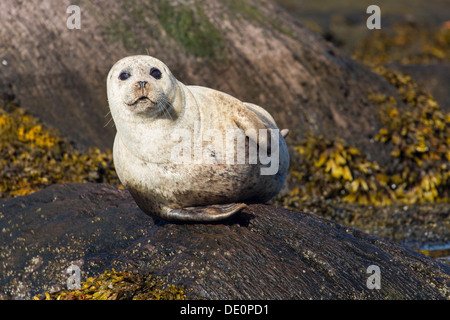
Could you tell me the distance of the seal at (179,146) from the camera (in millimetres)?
5129

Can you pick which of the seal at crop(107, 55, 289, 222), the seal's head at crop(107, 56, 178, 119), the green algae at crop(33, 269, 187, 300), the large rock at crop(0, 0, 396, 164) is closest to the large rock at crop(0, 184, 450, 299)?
the green algae at crop(33, 269, 187, 300)

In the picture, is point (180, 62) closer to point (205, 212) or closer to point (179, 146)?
point (179, 146)

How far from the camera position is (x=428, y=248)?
24.6 feet

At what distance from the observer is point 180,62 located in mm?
10172

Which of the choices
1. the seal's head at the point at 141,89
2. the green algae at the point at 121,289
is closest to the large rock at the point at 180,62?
the seal's head at the point at 141,89

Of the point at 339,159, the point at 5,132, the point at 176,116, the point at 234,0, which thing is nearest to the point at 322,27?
the point at 234,0

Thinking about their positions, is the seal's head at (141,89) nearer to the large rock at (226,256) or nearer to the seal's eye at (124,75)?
the seal's eye at (124,75)

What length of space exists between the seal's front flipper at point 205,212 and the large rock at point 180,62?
4471mm

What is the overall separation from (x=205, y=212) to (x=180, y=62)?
5383mm
